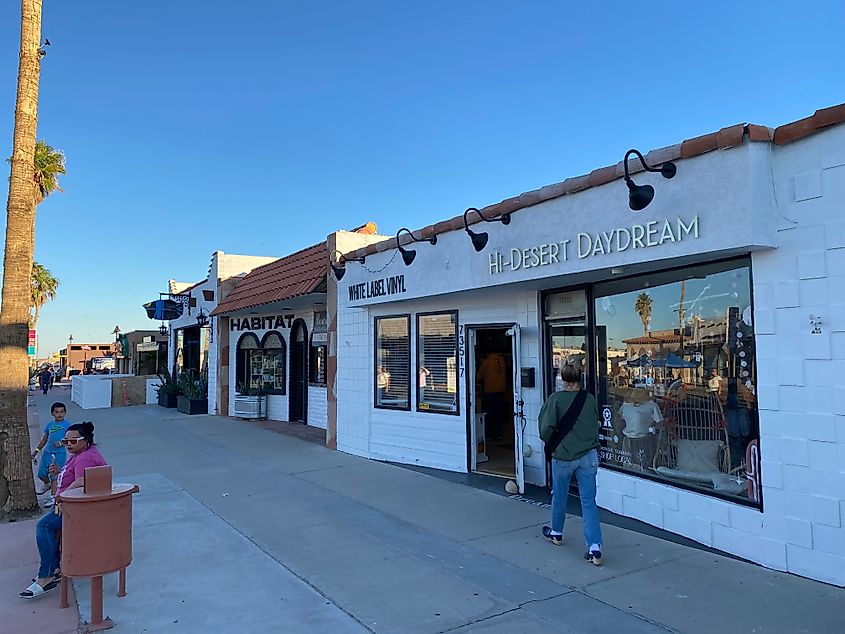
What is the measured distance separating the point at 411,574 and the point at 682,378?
3.32 m

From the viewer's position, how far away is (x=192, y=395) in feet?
64.1

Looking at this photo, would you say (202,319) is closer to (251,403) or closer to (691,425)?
(251,403)

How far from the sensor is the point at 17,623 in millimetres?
4363

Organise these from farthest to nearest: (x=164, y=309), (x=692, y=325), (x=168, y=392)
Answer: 1. (x=164, y=309)
2. (x=168, y=392)
3. (x=692, y=325)

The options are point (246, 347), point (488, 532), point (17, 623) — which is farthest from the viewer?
point (246, 347)

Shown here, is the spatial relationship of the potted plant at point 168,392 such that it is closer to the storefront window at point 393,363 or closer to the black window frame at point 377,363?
the black window frame at point 377,363

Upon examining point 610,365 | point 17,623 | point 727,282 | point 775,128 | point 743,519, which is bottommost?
point 17,623

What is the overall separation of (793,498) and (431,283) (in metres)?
5.39

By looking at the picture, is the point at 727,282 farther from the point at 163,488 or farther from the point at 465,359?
the point at 163,488

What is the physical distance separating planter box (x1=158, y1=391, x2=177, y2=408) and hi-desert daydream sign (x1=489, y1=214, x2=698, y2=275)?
1703cm

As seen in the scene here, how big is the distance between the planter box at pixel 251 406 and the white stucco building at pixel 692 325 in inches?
355

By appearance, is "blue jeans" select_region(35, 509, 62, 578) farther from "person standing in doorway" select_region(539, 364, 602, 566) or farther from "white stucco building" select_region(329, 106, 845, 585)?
"white stucco building" select_region(329, 106, 845, 585)

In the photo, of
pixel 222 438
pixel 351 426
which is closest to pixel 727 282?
pixel 351 426

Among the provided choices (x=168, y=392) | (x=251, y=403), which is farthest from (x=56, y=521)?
(x=168, y=392)
